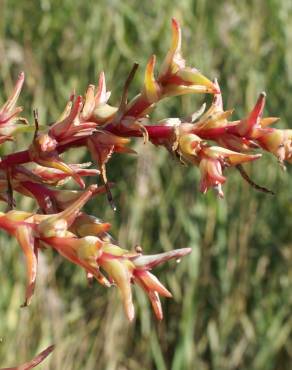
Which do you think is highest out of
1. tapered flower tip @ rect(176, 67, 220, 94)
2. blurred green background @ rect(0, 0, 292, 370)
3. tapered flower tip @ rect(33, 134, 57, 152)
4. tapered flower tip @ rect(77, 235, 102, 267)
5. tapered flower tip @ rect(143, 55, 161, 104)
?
tapered flower tip @ rect(176, 67, 220, 94)

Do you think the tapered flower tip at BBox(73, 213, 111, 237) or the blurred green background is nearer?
the tapered flower tip at BBox(73, 213, 111, 237)

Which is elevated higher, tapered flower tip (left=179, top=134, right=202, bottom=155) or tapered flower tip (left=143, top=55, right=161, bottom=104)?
tapered flower tip (left=143, top=55, right=161, bottom=104)

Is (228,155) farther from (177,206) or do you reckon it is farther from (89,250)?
(177,206)

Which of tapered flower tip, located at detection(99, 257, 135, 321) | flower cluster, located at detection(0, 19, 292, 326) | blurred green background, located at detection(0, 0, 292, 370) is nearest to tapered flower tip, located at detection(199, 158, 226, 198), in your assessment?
flower cluster, located at detection(0, 19, 292, 326)

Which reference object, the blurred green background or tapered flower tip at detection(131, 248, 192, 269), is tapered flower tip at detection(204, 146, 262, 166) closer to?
tapered flower tip at detection(131, 248, 192, 269)

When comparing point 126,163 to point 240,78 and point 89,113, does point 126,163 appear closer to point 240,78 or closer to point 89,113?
point 240,78

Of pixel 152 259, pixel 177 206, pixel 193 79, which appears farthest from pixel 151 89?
pixel 177 206
